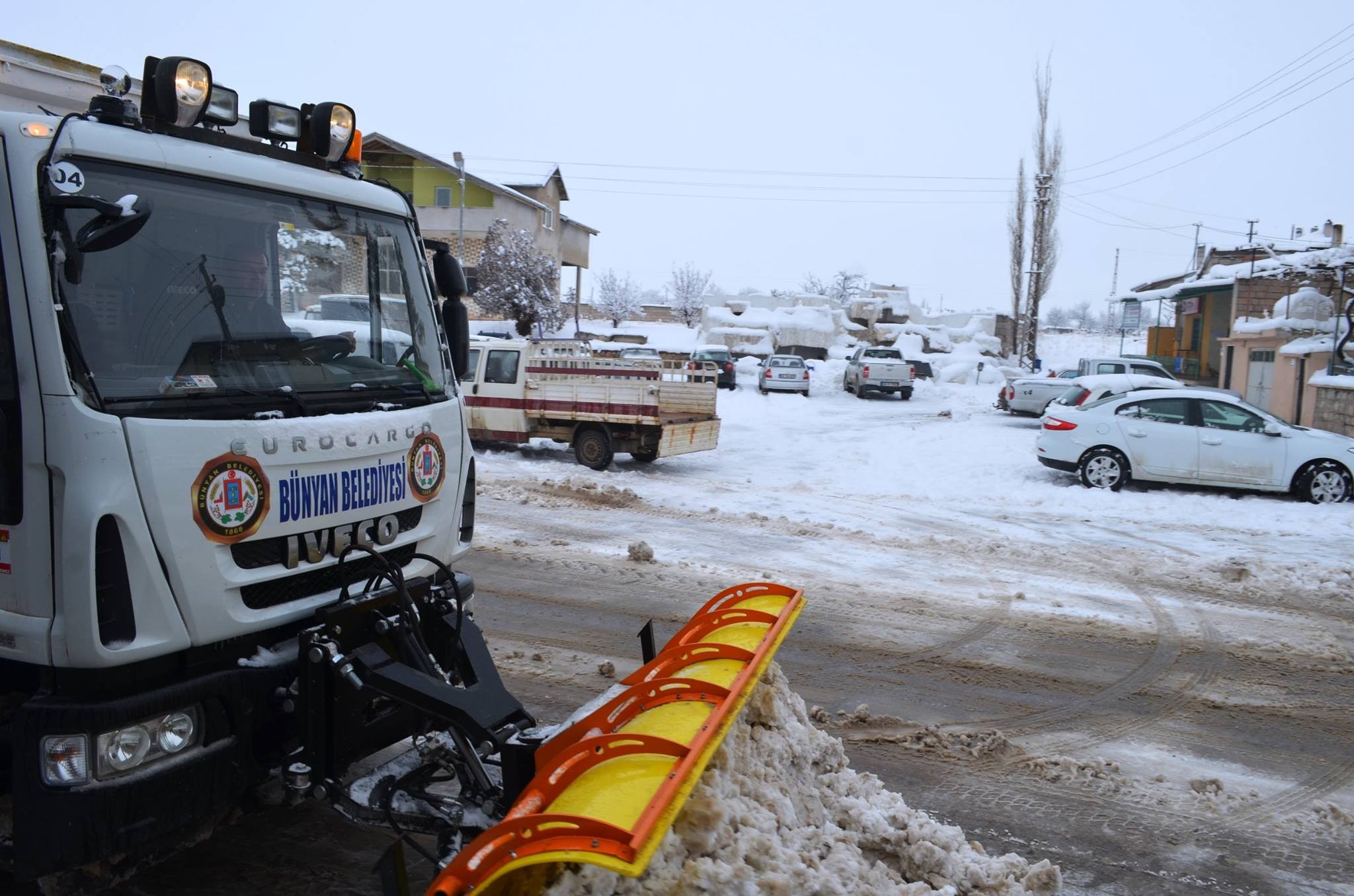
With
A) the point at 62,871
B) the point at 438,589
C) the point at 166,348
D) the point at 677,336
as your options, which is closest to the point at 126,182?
the point at 166,348

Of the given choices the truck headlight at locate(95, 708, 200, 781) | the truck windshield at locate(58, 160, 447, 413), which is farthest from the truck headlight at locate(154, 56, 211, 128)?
the truck headlight at locate(95, 708, 200, 781)

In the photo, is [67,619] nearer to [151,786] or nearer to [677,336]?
[151,786]

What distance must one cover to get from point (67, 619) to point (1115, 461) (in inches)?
521

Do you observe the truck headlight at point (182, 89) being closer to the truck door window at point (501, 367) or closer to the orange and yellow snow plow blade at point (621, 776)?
the orange and yellow snow plow blade at point (621, 776)

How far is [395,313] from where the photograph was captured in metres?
4.14

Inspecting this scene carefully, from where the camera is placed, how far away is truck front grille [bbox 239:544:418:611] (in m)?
3.20

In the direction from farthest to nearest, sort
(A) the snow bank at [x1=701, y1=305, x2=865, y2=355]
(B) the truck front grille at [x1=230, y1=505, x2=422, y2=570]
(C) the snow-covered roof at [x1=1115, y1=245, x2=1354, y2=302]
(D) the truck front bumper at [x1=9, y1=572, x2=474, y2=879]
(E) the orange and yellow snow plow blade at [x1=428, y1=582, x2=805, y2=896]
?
→ (A) the snow bank at [x1=701, y1=305, x2=865, y2=355] < (C) the snow-covered roof at [x1=1115, y1=245, x2=1354, y2=302] < (B) the truck front grille at [x1=230, y1=505, x2=422, y2=570] < (D) the truck front bumper at [x1=9, y1=572, x2=474, y2=879] < (E) the orange and yellow snow plow blade at [x1=428, y1=582, x2=805, y2=896]

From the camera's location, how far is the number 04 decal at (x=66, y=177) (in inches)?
114

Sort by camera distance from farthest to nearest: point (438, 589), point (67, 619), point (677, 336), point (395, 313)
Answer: point (677, 336) < point (395, 313) < point (438, 589) < point (67, 619)

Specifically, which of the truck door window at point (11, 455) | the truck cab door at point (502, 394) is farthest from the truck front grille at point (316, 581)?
the truck cab door at point (502, 394)

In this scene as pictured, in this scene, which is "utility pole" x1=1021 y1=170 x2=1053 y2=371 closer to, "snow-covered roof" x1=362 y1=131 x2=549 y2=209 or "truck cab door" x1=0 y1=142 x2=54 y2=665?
"snow-covered roof" x1=362 y1=131 x2=549 y2=209

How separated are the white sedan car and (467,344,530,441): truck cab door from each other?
7.95 meters

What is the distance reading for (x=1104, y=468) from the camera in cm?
1331

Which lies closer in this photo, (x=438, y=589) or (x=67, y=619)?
(x=67, y=619)
